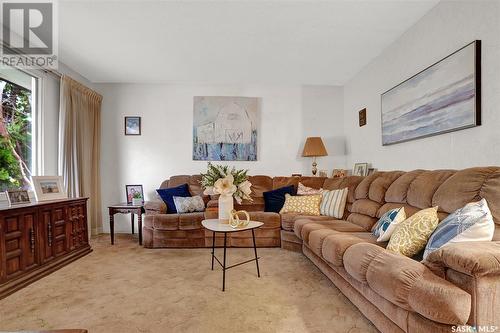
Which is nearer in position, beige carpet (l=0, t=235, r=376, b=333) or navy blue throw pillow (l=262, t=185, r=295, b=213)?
beige carpet (l=0, t=235, r=376, b=333)

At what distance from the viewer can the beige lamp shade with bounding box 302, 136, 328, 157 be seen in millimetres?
4504

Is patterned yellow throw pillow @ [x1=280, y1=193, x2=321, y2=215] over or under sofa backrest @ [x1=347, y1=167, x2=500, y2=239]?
under

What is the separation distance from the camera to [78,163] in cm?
413

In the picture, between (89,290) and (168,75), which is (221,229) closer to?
(89,290)

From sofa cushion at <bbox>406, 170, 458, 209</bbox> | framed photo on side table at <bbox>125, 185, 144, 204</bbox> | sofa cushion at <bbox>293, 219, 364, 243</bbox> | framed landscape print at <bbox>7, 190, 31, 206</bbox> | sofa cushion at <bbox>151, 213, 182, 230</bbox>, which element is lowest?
sofa cushion at <bbox>151, 213, 182, 230</bbox>

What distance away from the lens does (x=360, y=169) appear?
13.6 ft

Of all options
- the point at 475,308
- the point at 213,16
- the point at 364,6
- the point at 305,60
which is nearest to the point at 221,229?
the point at 475,308

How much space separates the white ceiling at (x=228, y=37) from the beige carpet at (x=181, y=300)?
2515mm

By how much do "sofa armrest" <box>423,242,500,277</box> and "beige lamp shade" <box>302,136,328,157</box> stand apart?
10.2 ft

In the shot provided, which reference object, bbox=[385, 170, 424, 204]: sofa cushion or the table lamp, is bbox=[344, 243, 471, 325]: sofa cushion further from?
the table lamp

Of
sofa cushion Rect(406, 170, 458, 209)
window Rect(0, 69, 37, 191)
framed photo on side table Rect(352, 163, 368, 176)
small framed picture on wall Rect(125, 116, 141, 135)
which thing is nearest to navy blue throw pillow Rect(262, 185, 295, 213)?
framed photo on side table Rect(352, 163, 368, 176)

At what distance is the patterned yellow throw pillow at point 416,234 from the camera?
178 centimetres

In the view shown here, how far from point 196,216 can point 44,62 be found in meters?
2.76

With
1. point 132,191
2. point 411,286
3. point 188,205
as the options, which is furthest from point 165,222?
point 411,286
